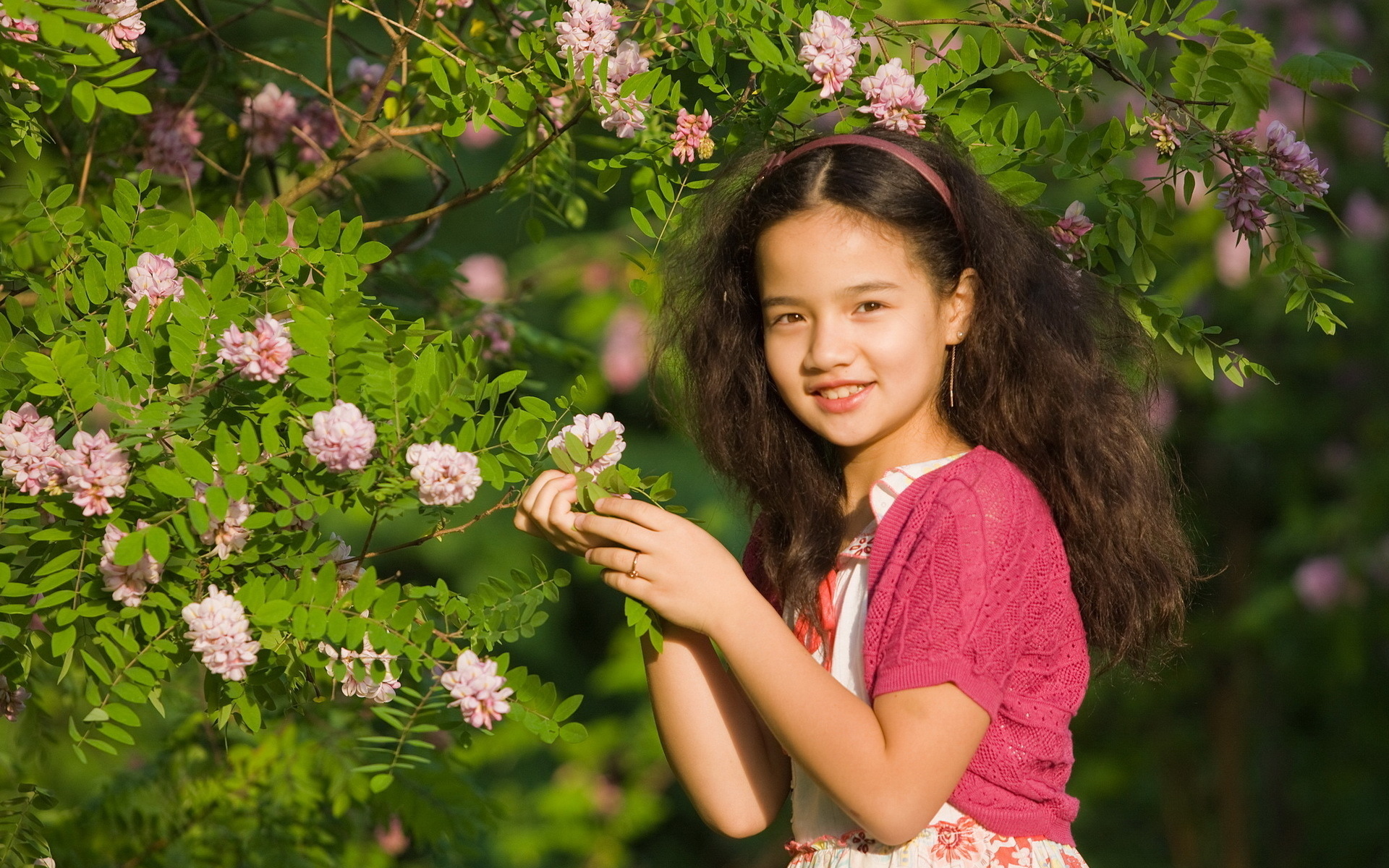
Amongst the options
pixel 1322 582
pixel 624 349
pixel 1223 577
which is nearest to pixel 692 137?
pixel 1322 582

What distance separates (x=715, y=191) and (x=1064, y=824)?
2.93ft

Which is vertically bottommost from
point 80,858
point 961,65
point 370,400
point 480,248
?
point 480,248

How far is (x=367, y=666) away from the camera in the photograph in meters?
1.31

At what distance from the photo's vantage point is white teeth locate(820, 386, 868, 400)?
5.19ft

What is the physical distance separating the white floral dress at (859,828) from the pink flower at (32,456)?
80 cm

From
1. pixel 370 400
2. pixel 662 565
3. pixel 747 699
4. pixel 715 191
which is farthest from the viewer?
pixel 715 191

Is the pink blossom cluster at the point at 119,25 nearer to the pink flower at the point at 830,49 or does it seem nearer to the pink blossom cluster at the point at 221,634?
the pink blossom cluster at the point at 221,634

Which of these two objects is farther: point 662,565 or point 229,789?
point 229,789

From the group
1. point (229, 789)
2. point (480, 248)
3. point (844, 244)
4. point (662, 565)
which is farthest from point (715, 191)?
point (480, 248)

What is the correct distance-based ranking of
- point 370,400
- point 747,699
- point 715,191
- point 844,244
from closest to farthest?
point 370,400 → point 844,244 → point 747,699 → point 715,191

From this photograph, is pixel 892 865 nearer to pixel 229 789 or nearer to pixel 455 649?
pixel 455 649

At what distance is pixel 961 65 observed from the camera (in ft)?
5.31

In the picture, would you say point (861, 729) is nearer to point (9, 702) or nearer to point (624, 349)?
point (9, 702)

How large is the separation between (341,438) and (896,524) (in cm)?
63
